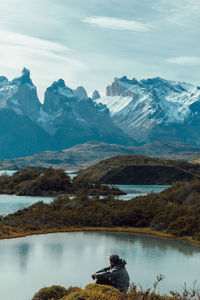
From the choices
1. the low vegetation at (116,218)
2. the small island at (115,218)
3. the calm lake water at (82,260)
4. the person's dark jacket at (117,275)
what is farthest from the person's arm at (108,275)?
the low vegetation at (116,218)

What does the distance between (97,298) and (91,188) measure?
17696 cm

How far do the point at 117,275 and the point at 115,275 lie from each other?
0.11m

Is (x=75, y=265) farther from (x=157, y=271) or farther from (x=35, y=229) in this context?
(x=35, y=229)

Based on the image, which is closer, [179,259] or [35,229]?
[179,259]

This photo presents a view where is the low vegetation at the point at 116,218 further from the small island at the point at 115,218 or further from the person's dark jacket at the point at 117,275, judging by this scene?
the person's dark jacket at the point at 117,275

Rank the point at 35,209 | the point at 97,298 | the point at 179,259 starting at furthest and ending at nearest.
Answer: the point at 35,209
the point at 179,259
the point at 97,298

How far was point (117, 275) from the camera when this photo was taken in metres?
20.6

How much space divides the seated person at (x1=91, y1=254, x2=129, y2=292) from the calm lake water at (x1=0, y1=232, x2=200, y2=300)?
51.1ft

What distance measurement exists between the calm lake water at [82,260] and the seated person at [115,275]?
15586mm

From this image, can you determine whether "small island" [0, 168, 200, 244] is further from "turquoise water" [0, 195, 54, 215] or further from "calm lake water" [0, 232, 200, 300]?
"turquoise water" [0, 195, 54, 215]

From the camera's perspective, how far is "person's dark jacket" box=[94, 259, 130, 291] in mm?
20469

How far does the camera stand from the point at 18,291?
3578 centimetres

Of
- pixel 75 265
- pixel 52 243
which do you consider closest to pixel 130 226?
pixel 52 243

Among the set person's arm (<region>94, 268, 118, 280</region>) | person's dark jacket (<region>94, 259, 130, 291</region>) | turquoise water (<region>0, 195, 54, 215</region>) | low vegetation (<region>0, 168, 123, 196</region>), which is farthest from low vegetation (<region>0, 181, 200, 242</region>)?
low vegetation (<region>0, 168, 123, 196</region>)
